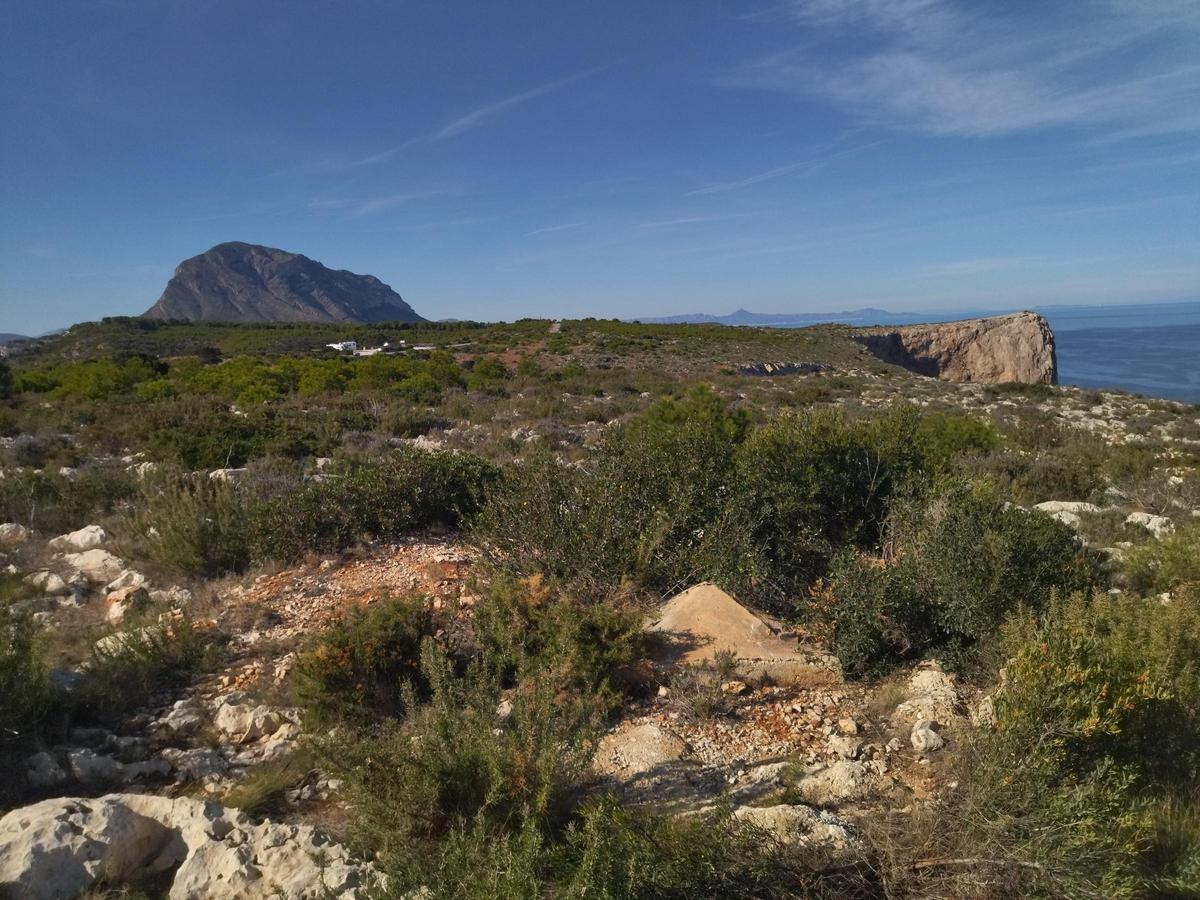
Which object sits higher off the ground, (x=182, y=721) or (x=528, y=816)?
(x=528, y=816)

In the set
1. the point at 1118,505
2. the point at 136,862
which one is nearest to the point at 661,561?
the point at 136,862

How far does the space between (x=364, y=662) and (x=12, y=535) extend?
548cm

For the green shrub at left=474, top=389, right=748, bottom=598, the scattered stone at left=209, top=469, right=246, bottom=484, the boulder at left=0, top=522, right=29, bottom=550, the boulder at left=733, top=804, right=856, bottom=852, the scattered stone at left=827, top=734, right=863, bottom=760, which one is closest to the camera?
the boulder at left=733, top=804, right=856, bottom=852

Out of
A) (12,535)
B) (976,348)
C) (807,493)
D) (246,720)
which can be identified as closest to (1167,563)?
(807,493)

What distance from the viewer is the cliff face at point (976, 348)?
4722cm

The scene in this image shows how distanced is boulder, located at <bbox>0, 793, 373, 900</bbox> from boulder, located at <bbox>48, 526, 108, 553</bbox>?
4.84 meters

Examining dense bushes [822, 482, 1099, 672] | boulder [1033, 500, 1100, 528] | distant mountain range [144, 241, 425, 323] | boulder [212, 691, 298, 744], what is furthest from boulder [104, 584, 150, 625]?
distant mountain range [144, 241, 425, 323]

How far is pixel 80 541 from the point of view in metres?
6.62

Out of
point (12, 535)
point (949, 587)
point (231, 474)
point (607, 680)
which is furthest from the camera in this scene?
point (231, 474)

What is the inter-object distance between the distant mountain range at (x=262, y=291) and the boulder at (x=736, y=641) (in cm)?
11086

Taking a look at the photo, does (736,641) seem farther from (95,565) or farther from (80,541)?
(80,541)

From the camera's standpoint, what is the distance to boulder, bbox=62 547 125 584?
19.6 feet

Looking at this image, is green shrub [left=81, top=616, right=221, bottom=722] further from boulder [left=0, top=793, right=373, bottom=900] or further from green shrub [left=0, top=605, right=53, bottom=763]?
boulder [left=0, top=793, right=373, bottom=900]

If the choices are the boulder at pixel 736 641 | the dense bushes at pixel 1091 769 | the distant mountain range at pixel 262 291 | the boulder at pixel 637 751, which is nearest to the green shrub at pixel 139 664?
the boulder at pixel 637 751
